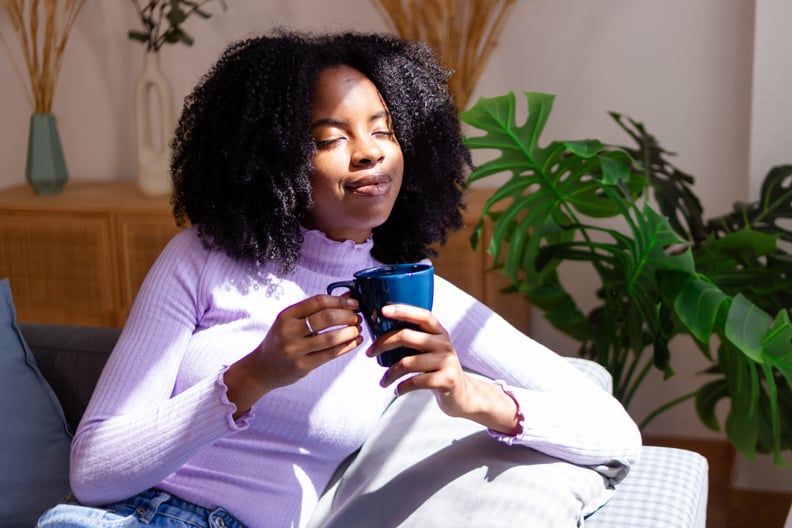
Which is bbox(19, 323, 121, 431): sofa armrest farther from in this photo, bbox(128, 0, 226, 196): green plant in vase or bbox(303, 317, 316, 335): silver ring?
bbox(128, 0, 226, 196): green plant in vase

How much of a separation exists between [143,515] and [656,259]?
115 cm

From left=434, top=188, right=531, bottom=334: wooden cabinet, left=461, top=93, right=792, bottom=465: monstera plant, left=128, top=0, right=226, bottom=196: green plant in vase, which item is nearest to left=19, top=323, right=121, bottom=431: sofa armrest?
left=461, top=93, right=792, bottom=465: monstera plant

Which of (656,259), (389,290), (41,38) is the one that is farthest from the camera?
(41,38)

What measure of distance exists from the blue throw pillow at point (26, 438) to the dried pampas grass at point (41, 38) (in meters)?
1.69

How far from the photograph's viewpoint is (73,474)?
51.1 inches

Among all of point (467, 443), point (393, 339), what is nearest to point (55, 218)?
point (467, 443)

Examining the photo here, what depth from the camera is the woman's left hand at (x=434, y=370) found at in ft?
3.51

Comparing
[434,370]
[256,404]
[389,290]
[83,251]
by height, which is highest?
[389,290]

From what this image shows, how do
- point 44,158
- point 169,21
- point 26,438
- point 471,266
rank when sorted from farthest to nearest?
point 44,158, point 169,21, point 471,266, point 26,438

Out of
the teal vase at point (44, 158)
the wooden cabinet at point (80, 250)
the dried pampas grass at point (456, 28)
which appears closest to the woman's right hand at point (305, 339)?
the dried pampas grass at point (456, 28)

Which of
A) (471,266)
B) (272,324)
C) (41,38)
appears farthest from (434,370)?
(41,38)

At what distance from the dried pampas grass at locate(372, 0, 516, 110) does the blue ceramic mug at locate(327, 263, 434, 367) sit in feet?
5.72

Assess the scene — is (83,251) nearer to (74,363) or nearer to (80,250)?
(80,250)

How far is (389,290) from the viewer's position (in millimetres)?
1051
